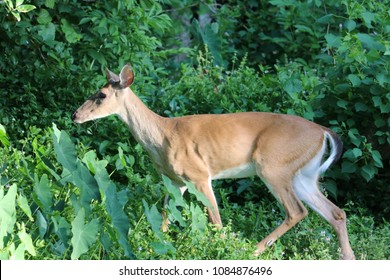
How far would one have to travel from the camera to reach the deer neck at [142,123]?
7.85 metres

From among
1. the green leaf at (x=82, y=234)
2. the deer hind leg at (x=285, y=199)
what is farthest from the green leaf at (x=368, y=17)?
the green leaf at (x=82, y=234)

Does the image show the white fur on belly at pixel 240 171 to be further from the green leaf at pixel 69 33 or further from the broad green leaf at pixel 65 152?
the green leaf at pixel 69 33

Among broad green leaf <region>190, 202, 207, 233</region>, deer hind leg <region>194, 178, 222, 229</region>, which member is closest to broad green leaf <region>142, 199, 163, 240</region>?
broad green leaf <region>190, 202, 207, 233</region>

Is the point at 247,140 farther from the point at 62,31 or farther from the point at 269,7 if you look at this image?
Answer: the point at 269,7

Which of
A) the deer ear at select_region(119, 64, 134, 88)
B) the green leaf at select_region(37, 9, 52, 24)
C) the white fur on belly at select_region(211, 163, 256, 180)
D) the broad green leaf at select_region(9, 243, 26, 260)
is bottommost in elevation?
the white fur on belly at select_region(211, 163, 256, 180)

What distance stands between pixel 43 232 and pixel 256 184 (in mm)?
2778

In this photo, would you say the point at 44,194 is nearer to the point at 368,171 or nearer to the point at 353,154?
the point at 353,154

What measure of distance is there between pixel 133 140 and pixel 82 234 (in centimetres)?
295

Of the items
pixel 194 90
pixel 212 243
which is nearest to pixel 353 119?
pixel 194 90

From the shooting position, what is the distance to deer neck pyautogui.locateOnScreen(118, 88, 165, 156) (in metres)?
7.85

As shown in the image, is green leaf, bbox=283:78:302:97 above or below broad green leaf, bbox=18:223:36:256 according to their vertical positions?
below

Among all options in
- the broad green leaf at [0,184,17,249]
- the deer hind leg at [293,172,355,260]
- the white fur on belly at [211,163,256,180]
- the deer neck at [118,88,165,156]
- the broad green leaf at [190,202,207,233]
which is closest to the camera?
the broad green leaf at [0,184,17,249]

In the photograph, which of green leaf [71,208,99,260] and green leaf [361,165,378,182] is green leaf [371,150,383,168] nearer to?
green leaf [361,165,378,182]

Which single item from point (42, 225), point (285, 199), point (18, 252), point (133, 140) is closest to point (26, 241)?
point (18, 252)
